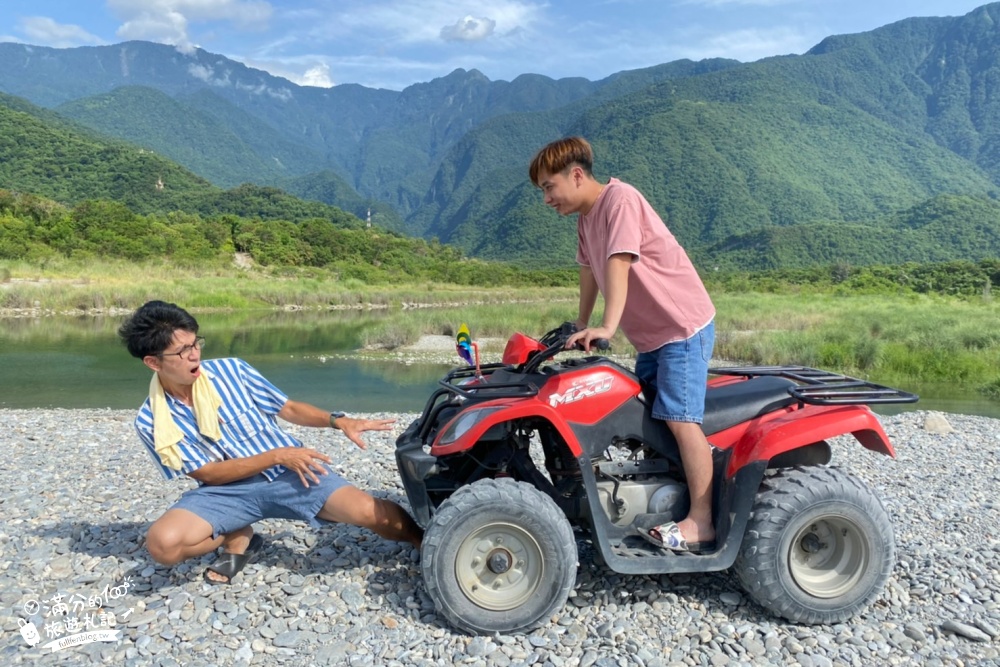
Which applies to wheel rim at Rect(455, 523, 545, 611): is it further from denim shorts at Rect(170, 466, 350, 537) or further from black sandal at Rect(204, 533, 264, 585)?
black sandal at Rect(204, 533, 264, 585)

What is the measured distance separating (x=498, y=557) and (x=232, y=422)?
154 cm

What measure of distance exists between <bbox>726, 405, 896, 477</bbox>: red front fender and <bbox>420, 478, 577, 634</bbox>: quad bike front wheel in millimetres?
916

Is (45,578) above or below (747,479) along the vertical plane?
below

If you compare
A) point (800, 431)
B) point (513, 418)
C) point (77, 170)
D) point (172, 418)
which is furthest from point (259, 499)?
point (77, 170)

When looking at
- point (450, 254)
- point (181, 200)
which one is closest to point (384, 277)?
point (450, 254)

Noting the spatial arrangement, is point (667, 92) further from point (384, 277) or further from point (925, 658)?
point (925, 658)

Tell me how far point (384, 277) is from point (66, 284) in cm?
2461

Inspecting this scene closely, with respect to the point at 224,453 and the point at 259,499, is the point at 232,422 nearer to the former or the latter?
the point at 224,453

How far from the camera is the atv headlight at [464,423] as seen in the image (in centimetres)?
334

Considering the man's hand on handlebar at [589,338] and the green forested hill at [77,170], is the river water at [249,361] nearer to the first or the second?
the man's hand on handlebar at [589,338]

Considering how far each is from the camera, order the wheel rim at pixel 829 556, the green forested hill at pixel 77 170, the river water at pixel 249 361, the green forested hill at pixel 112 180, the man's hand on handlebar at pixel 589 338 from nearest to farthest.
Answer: the man's hand on handlebar at pixel 589 338 < the wheel rim at pixel 829 556 < the river water at pixel 249 361 < the green forested hill at pixel 77 170 < the green forested hill at pixel 112 180

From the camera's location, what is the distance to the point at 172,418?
12.0 feet

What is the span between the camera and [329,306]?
39.3 m

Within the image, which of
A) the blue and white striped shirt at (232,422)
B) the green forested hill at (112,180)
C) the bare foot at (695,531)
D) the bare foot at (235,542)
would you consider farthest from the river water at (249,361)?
the green forested hill at (112,180)
